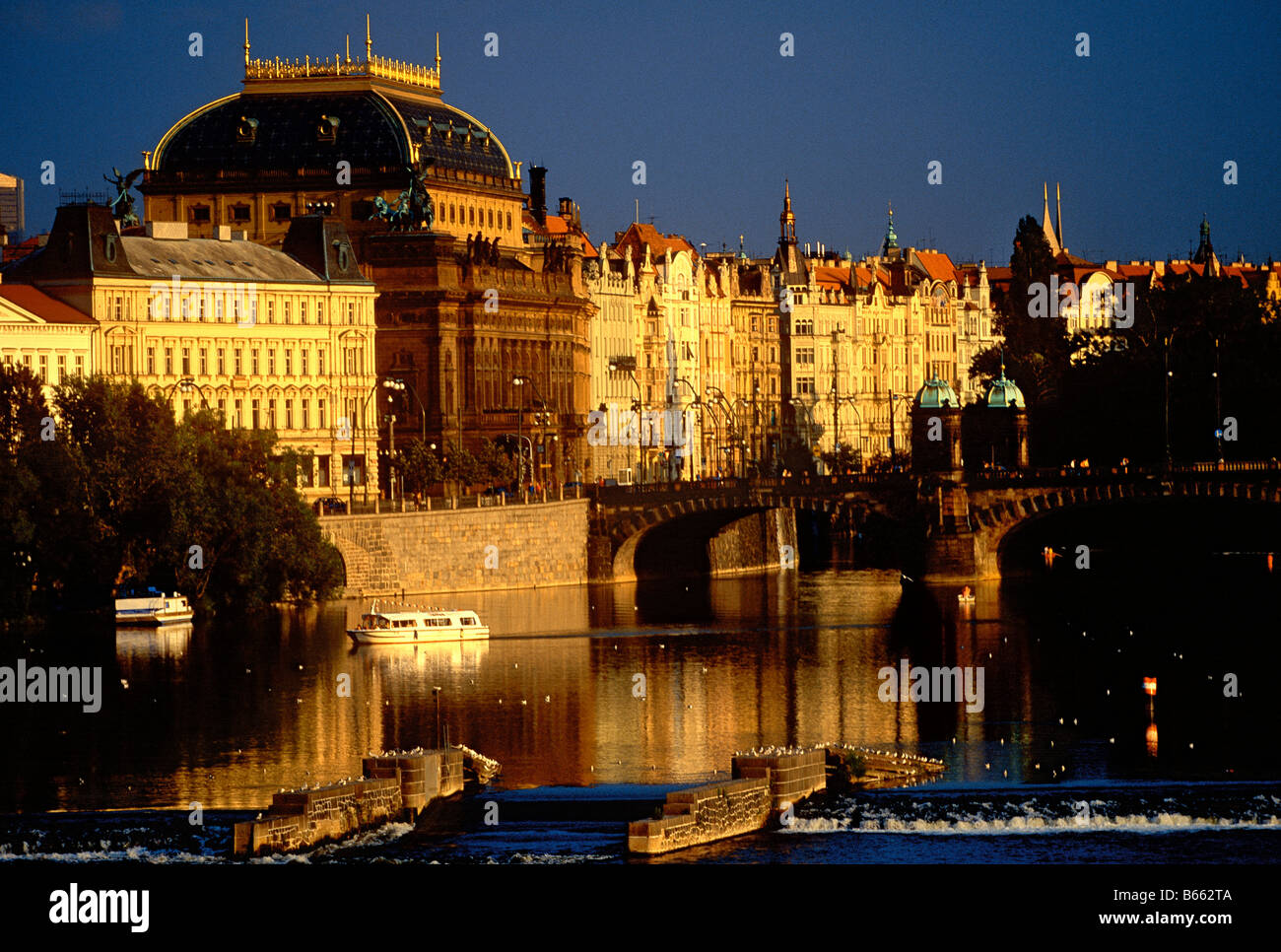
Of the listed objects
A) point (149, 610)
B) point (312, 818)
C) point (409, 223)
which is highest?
point (409, 223)

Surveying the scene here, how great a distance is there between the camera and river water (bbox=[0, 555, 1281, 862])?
68.0 meters

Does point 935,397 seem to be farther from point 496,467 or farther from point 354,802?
point 354,802

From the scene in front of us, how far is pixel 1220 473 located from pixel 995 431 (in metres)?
22.0

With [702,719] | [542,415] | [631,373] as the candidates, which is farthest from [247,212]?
[702,719]

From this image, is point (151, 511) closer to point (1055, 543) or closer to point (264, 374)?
point (264, 374)

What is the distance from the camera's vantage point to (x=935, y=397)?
151625mm

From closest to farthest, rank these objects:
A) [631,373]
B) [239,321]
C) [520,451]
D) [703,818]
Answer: [703,818]
[239,321]
[520,451]
[631,373]

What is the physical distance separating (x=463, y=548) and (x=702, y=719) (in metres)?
44.8

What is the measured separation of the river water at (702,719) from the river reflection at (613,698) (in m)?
0.19

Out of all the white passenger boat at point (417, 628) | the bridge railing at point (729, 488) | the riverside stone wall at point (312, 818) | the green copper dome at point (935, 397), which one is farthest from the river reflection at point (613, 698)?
the green copper dome at point (935, 397)

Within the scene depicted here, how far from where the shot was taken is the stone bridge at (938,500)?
136 meters

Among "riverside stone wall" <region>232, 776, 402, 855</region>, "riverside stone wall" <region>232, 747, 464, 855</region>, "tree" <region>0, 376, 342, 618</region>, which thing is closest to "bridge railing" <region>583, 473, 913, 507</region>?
"tree" <region>0, 376, 342, 618</region>

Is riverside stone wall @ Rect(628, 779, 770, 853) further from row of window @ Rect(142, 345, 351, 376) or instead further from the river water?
row of window @ Rect(142, 345, 351, 376)
